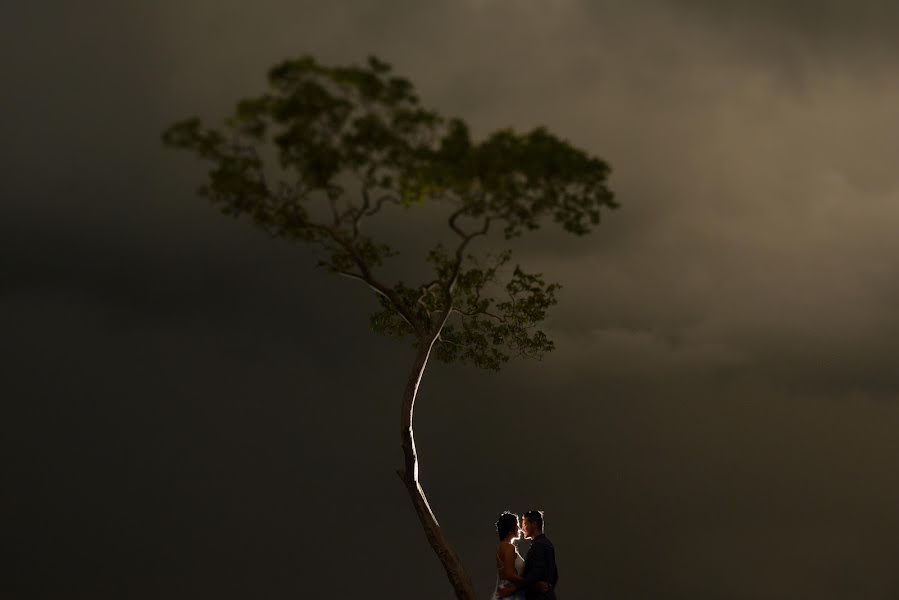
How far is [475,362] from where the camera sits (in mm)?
22422

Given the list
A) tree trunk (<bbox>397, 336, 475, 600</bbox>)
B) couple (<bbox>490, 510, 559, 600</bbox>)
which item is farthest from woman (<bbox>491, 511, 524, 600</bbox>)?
tree trunk (<bbox>397, 336, 475, 600</bbox>)

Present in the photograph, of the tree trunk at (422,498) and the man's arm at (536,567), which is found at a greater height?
the tree trunk at (422,498)

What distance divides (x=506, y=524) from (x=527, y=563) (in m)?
0.69

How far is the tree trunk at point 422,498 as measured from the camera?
18.3 meters

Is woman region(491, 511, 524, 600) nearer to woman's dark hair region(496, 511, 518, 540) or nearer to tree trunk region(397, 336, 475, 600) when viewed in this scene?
woman's dark hair region(496, 511, 518, 540)

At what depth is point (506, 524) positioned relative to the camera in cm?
1570

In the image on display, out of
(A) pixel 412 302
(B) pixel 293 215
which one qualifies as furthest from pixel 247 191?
(A) pixel 412 302

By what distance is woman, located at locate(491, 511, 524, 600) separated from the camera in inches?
619

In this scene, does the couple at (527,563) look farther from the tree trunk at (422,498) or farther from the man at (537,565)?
the tree trunk at (422,498)

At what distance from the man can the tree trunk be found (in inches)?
102

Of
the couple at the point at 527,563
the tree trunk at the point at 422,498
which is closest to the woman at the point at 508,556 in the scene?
the couple at the point at 527,563

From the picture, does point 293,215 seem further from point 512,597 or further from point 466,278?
point 512,597

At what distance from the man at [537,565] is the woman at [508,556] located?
105 mm

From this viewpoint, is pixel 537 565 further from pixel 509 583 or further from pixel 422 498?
pixel 422 498
